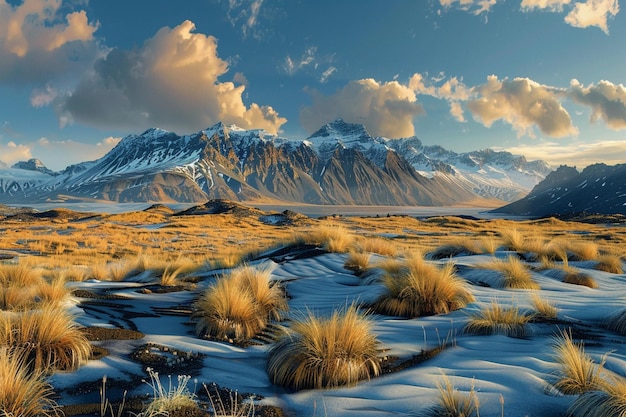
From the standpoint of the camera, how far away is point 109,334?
541 cm

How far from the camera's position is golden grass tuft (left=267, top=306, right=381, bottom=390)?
4.20 m

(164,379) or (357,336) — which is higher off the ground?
(357,336)

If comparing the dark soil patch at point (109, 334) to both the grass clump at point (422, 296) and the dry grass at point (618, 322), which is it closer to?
Answer: the grass clump at point (422, 296)

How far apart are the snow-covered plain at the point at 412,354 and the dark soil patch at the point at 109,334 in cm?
17

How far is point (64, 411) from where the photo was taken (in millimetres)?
3420

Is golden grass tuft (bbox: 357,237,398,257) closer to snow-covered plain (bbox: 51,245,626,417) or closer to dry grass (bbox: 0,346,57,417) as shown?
snow-covered plain (bbox: 51,245,626,417)

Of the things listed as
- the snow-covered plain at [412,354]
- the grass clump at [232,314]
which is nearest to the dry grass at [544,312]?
the snow-covered plain at [412,354]

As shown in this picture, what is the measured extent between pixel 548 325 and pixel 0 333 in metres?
6.85

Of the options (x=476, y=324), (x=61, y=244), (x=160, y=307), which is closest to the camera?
(x=476, y=324)

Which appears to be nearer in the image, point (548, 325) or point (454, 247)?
point (548, 325)

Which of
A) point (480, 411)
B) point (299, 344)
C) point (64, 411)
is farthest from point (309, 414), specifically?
point (64, 411)

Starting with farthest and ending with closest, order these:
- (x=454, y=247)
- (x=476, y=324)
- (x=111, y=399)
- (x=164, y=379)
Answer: (x=454, y=247), (x=476, y=324), (x=164, y=379), (x=111, y=399)

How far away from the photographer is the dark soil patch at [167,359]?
14.7 feet

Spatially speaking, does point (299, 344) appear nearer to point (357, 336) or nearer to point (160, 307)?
point (357, 336)
